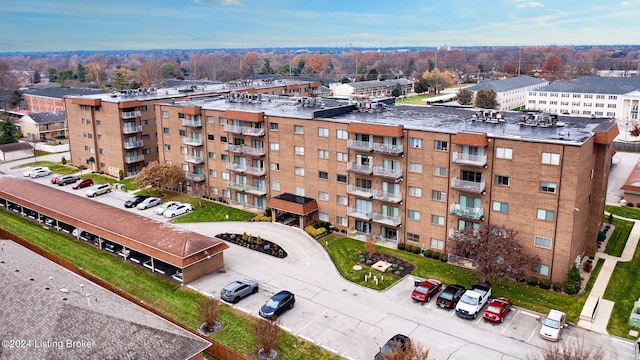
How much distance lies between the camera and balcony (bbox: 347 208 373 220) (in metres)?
53.4

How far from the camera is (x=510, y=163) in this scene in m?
44.0

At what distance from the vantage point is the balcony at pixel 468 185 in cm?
4541

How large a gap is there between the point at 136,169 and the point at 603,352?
68493 millimetres

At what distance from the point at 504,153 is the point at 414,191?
968 centimetres

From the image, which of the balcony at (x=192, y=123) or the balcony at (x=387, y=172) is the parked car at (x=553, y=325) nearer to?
the balcony at (x=387, y=172)

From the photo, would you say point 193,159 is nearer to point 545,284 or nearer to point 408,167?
point 408,167

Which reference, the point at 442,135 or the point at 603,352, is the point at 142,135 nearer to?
the point at 442,135

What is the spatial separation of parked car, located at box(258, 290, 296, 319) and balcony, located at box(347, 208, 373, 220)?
1547 cm

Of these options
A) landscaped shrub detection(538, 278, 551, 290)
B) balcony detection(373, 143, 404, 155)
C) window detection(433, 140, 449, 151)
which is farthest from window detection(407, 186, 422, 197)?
landscaped shrub detection(538, 278, 551, 290)

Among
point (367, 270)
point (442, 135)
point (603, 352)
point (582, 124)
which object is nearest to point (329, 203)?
point (367, 270)

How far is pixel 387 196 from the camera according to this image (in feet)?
171

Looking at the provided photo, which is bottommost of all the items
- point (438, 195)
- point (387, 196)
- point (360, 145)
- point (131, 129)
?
point (387, 196)

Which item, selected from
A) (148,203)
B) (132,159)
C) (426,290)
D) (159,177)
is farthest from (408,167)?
(132,159)

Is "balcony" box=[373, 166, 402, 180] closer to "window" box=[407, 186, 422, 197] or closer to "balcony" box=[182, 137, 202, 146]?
"window" box=[407, 186, 422, 197]
